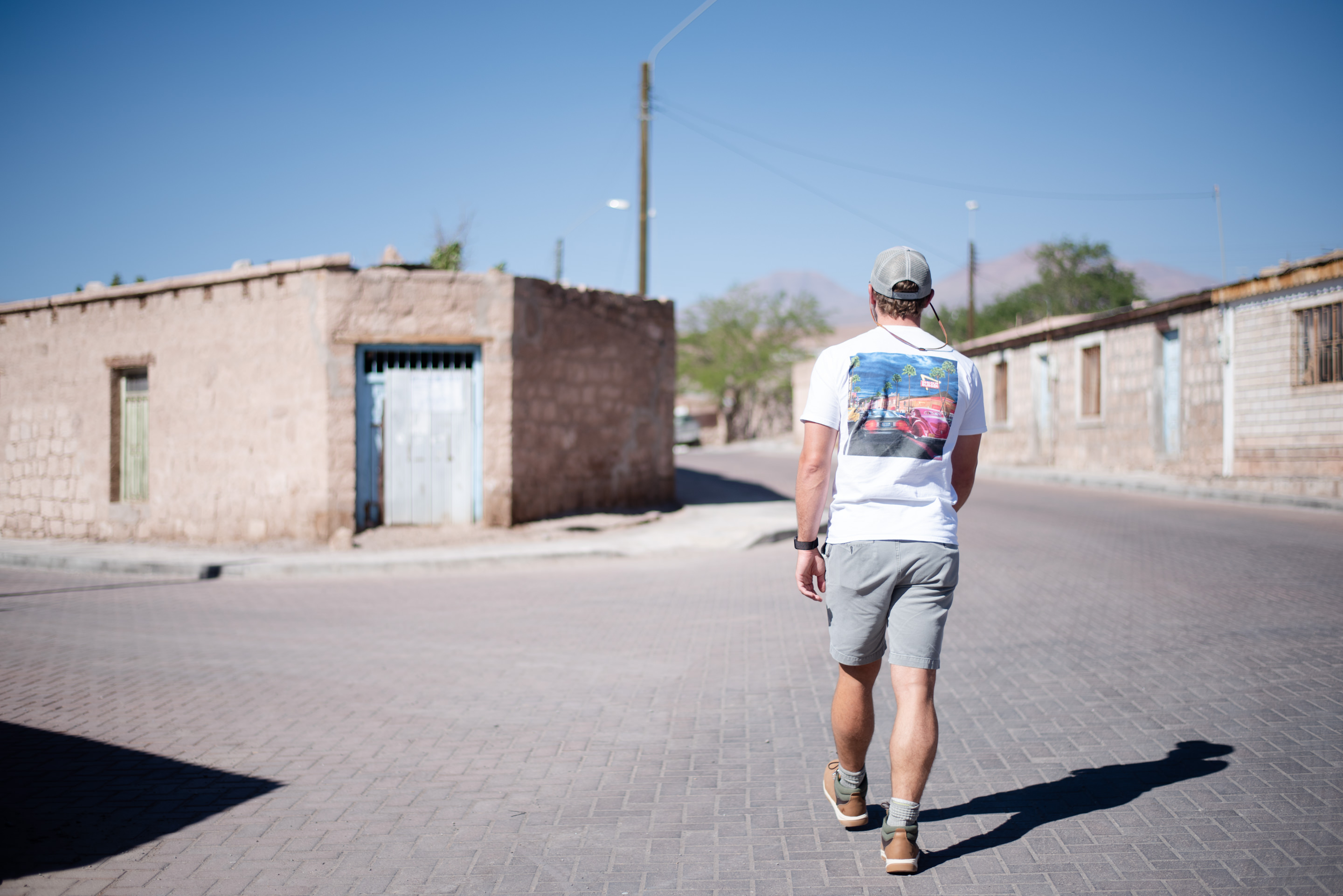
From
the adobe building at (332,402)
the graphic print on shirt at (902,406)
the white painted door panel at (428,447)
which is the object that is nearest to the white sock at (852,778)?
the graphic print on shirt at (902,406)

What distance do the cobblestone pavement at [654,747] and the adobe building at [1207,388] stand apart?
1154cm

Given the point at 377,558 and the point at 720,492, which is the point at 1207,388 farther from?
the point at 377,558

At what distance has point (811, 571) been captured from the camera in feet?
9.98

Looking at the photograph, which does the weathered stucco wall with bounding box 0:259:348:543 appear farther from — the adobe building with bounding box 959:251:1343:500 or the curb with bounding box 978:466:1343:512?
the adobe building with bounding box 959:251:1343:500

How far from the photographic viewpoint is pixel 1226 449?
19.2 m

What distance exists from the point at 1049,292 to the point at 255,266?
168ft

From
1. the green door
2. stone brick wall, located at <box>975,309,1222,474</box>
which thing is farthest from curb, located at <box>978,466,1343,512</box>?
the green door

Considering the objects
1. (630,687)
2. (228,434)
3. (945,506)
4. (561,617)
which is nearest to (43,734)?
(630,687)

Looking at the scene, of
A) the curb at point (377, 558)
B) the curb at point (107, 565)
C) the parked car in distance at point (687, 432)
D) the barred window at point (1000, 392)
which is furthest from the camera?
the parked car in distance at point (687, 432)

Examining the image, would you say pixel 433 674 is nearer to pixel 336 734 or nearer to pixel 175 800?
pixel 336 734

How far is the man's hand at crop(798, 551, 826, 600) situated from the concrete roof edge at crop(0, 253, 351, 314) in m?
10.9

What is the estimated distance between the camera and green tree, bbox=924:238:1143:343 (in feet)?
175

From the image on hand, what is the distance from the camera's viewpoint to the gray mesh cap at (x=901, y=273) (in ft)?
9.87

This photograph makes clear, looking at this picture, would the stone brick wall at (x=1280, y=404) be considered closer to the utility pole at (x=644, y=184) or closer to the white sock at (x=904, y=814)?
the utility pole at (x=644, y=184)
